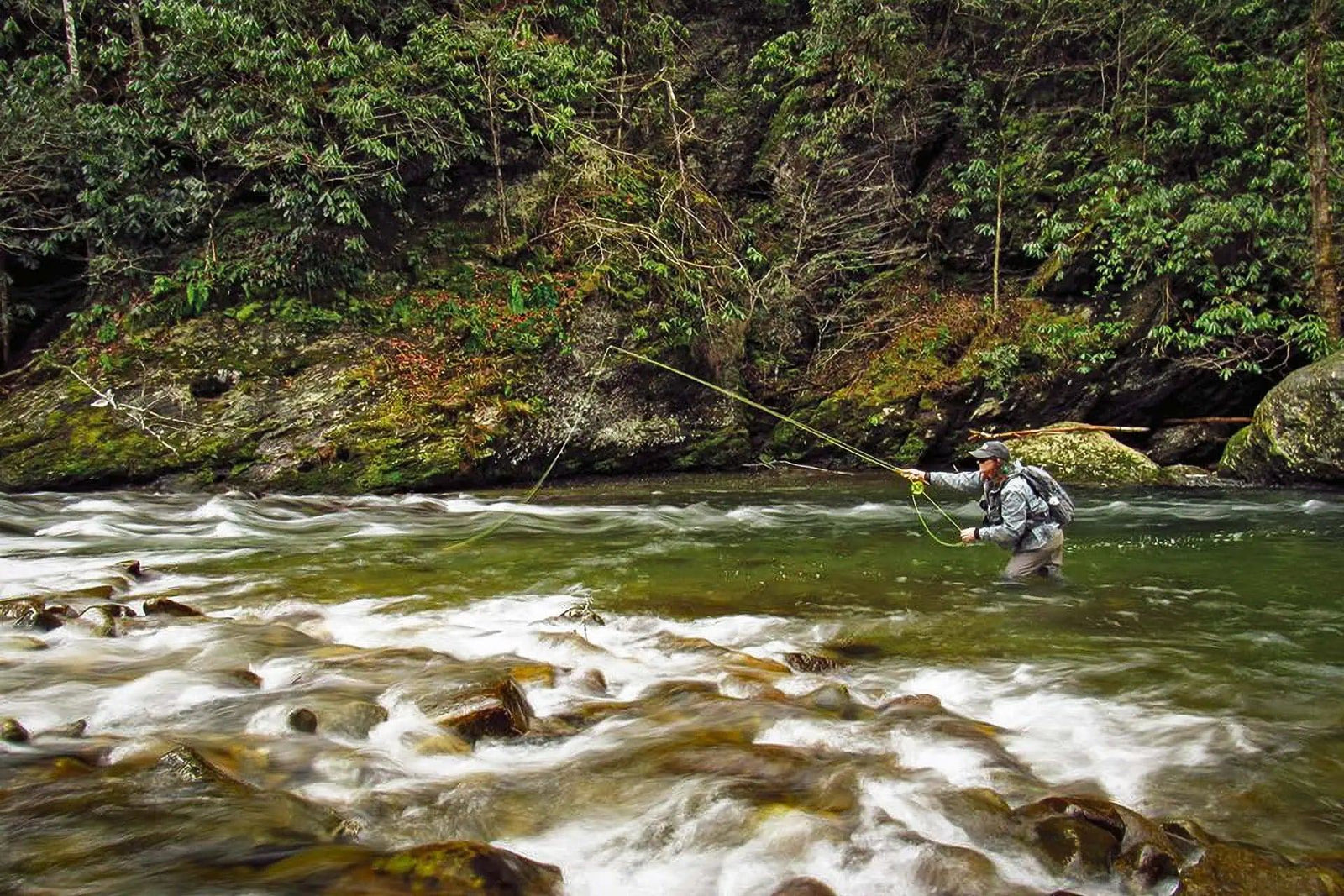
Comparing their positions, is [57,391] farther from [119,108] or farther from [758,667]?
[758,667]

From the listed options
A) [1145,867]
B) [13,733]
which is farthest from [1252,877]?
[13,733]

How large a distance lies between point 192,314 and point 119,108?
337 centimetres

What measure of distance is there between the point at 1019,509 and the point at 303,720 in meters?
5.65

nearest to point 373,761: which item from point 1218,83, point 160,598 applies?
point 160,598

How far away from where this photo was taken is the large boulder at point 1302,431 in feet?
34.2

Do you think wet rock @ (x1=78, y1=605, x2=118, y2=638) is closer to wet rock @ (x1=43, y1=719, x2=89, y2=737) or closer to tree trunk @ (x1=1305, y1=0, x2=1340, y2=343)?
wet rock @ (x1=43, y1=719, x2=89, y2=737)

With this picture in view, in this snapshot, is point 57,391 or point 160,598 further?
point 57,391

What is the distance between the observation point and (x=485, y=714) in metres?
3.93

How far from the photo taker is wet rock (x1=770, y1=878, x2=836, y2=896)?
2682 mm

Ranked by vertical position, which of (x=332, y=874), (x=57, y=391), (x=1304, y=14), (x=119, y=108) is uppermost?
(x=1304, y=14)

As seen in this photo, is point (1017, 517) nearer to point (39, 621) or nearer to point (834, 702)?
point (834, 702)

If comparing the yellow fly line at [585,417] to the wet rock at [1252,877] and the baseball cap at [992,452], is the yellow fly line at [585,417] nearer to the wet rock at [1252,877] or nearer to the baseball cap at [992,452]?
the baseball cap at [992,452]

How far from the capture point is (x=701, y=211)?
16.3 m

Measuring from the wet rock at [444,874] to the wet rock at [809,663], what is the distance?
2.56 metres
